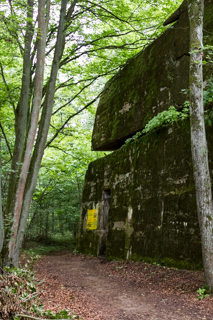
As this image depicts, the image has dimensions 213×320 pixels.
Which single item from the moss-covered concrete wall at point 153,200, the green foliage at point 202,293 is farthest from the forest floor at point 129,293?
the moss-covered concrete wall at point 153,200

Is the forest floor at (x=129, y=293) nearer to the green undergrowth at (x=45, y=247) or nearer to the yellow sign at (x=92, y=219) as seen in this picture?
the yellow sign at (x=92, y=219)

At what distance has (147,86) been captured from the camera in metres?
8.81

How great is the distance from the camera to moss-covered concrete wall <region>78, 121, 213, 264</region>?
20.0 ft

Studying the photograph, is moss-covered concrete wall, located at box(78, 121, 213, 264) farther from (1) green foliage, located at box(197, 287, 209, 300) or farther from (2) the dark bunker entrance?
(1) green foliage, located at box(197, 287, 209, 300)

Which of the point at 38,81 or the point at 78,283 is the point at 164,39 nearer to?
the point at 38,81

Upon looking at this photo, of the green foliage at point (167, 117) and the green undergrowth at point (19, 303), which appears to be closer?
the green undergrowth at point (19, 303)

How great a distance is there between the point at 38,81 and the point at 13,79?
601 cm

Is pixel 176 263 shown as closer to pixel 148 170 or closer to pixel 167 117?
pixel 148 170

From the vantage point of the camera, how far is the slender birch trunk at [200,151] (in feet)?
15.5

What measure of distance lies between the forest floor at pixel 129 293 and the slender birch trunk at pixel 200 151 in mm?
564

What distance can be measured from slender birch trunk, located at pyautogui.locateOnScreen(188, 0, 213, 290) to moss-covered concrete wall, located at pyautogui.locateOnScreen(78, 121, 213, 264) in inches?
36.5

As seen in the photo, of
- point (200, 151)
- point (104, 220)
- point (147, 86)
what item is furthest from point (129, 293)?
point (147, 86)

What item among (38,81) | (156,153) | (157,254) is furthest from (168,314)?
(38,81)

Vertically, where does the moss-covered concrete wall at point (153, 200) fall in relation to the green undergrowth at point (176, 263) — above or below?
above
